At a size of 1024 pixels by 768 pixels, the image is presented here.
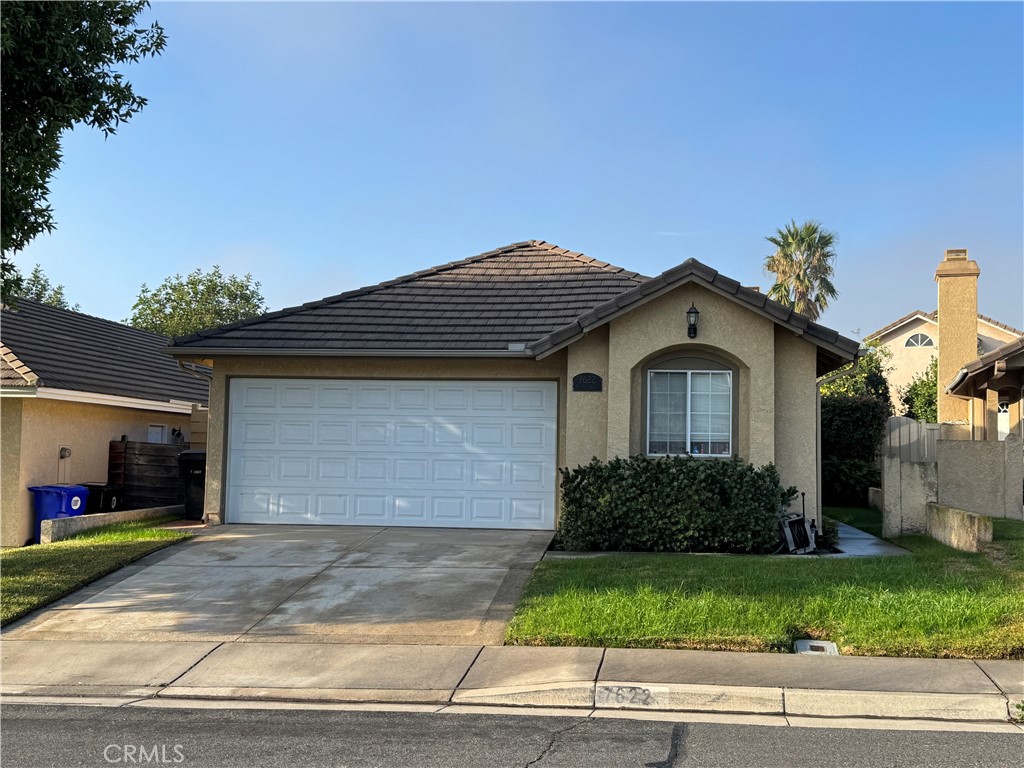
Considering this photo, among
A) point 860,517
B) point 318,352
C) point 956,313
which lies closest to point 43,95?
point 318,352

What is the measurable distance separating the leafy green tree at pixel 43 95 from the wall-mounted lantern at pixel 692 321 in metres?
7.38

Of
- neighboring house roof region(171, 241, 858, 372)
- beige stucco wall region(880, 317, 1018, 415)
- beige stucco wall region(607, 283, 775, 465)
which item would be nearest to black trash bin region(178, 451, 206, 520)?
neighboring house roof region(171, 241, 858, 372)

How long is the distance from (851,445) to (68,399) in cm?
1459

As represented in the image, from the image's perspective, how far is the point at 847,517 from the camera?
16.0 metres

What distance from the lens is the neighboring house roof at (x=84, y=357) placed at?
14.7 meters

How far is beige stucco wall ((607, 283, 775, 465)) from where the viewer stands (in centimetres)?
1229

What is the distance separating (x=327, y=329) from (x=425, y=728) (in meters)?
9.30

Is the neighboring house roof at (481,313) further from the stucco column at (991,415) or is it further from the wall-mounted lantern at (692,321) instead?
the stucco column at (991,415)

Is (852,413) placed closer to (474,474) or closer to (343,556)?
(474,474)

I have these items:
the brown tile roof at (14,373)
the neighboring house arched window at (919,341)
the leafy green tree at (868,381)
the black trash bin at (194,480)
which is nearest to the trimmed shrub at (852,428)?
the leafy green tree at (868,381)

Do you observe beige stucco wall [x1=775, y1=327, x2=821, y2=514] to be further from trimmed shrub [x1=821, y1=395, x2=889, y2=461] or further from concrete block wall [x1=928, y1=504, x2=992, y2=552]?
trimmed shrub [x1=821, y1=395, x2=889, y2=461]

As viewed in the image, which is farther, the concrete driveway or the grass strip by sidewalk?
the grass strip by sidewalk

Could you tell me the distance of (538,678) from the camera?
7.11 m

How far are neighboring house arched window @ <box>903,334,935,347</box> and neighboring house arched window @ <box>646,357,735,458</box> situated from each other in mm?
29741
